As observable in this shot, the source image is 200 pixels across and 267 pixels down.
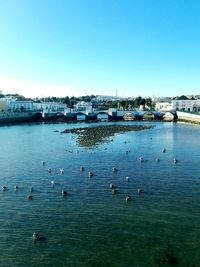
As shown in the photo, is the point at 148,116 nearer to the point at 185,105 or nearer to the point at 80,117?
the point at 80,117

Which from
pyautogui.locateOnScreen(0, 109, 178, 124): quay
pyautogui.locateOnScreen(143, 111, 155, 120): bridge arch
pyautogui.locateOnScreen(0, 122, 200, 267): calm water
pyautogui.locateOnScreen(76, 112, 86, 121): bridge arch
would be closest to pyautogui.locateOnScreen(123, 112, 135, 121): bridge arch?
pyautogui.locateOnScreen(0, 109, 178, 124): quay

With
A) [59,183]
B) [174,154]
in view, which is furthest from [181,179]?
[174,154]

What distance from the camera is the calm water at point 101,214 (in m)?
23.3

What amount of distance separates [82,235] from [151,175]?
19.2 m

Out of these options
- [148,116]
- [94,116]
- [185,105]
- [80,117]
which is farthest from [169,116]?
[80,117]

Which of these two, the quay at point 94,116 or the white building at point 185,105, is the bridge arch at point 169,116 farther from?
the white building at point 185,105

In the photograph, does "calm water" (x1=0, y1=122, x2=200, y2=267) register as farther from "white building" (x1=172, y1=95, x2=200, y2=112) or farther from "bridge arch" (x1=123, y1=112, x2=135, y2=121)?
"white building" (x1=172, y1=95, x2=200, y2=112)

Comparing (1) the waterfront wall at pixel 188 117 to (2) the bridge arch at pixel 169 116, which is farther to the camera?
(2) the bridge arch at pixel 169 116

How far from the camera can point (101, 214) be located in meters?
30.2

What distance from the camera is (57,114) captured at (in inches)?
6260

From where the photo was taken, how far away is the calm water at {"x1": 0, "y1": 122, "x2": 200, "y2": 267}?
76.4ft

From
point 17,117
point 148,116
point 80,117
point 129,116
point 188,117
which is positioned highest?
point 188,117

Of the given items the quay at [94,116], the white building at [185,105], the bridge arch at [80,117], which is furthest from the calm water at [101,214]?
the white building at [185,105]

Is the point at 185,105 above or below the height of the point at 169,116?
above
